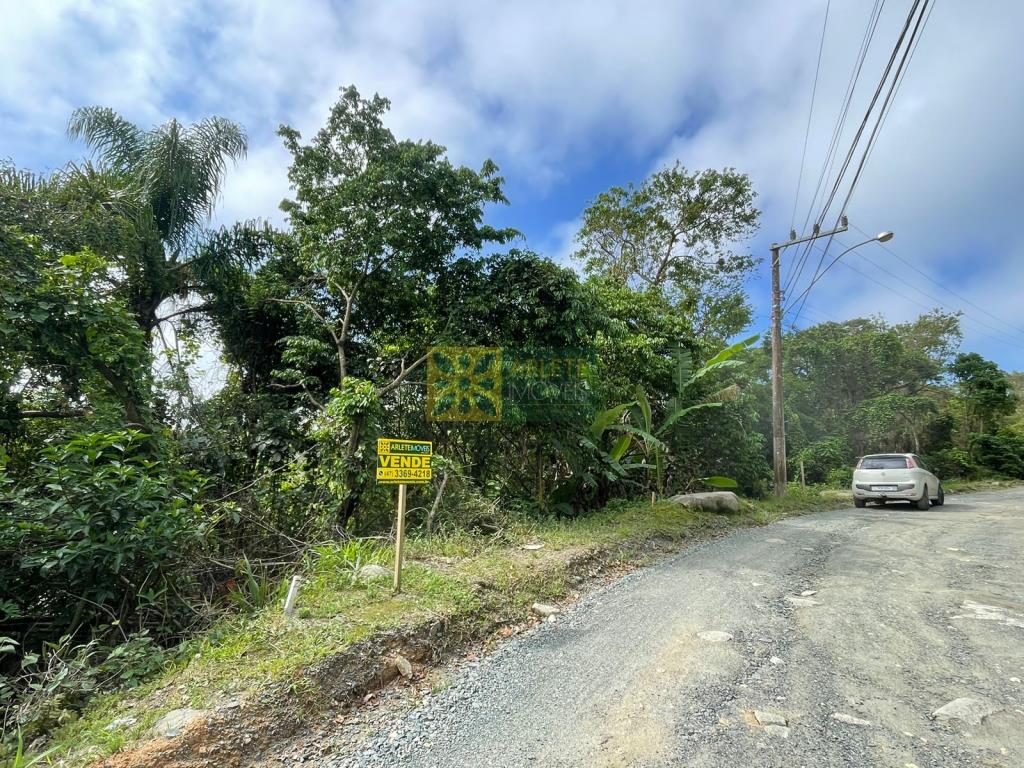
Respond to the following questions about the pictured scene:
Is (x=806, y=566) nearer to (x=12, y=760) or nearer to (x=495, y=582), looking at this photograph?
(x=495, y=582)

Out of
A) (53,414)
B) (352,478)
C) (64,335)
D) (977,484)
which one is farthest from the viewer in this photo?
(977,484)

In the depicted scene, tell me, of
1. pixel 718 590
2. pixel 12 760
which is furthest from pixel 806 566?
pixel 12 760

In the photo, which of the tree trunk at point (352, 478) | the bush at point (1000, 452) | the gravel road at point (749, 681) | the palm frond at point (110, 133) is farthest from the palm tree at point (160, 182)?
the bush at point (1000, 452)

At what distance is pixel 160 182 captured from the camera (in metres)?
7.32

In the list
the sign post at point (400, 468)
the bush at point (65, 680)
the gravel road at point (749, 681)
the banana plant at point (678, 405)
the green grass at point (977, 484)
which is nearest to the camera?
the gravel road at point (749, 681)

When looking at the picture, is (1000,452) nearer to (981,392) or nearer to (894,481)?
(981,392)

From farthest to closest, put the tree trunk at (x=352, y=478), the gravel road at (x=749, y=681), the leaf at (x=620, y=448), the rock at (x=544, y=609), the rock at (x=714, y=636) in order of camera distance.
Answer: the leaf at (x=620, y=448) → the tree trunk at (x=352, y=478) → the rock at (x=544, y=609) → the rock at (x=714, y=636) → the gravel road at (x=749, y=681)

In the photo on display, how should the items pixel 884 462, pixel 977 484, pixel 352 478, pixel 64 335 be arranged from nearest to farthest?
1. pixel 64 335
2. pixel 352 478
3. pixel 884 462
4. pixel 977 484

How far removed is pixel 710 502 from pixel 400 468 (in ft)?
21.9

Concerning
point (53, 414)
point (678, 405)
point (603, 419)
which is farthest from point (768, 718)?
point (678, 405)

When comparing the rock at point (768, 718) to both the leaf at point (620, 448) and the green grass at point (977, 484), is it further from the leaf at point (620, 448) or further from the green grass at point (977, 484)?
the green grass at point (977, 484)

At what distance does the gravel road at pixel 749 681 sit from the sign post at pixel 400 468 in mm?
1132

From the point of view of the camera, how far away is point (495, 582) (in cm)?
421

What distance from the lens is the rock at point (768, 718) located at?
7.70ft
